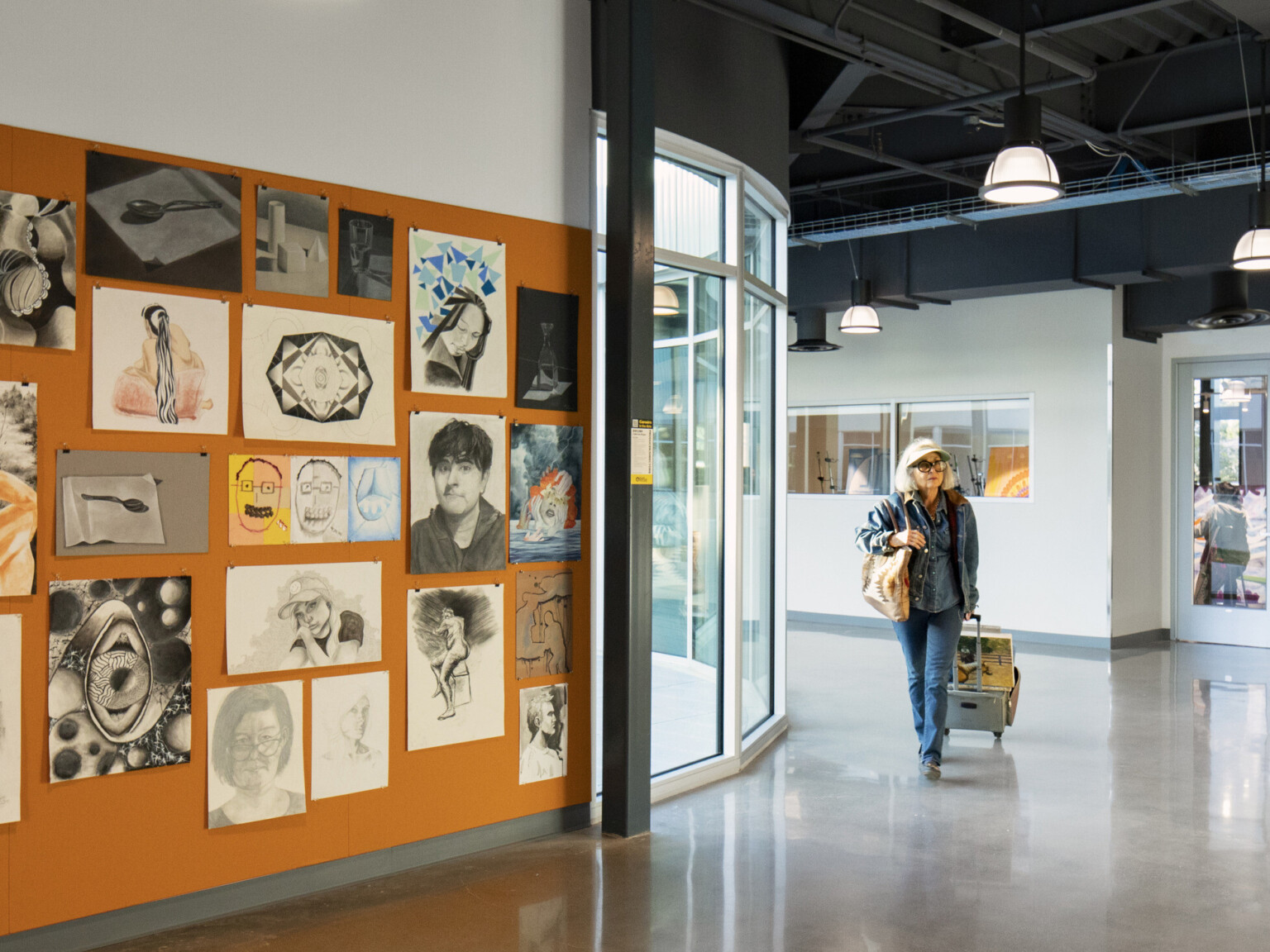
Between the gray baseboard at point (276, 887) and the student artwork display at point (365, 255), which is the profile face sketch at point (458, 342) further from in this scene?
the gray baseboard at point (276, 887)

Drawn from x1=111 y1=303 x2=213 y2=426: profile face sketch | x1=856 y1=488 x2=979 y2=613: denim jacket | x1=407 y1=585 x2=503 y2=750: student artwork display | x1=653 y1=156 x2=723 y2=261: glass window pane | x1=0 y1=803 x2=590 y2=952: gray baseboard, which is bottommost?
x1=0 y1=803 x2=590 y2=952: gray baseboard

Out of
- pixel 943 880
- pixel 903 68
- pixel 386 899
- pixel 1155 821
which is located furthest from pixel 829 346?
pixel 386 899

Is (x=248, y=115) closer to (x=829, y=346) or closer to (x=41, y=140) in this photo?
(x=41, y=140)

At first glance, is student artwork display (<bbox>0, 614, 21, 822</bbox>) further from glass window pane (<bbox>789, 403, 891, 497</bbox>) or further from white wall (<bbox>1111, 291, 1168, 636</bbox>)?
glass window pane (<bbox>789, 403, 891, 497</bbox>)

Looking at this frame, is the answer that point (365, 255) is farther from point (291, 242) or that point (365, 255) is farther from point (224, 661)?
point (224, 661)

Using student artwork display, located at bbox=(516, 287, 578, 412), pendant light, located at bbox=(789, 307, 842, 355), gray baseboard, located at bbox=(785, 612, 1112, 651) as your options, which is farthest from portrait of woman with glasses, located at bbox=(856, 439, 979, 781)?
pendant light, located at bbox=(789, 307, 842, 355)

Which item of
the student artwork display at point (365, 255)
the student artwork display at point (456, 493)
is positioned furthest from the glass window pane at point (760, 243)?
the student artwork display at point (365, 255)

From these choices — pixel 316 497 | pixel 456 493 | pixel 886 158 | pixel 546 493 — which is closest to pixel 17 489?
pixel 316 497

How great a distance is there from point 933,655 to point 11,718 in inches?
165

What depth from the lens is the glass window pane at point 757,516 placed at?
613cm

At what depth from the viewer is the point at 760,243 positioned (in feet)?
20.7

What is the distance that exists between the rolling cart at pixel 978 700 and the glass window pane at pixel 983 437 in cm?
437

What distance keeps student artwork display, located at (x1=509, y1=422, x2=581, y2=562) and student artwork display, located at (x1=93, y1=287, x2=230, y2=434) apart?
1.29 metres

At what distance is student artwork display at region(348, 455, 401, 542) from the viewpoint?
4.13 metres
